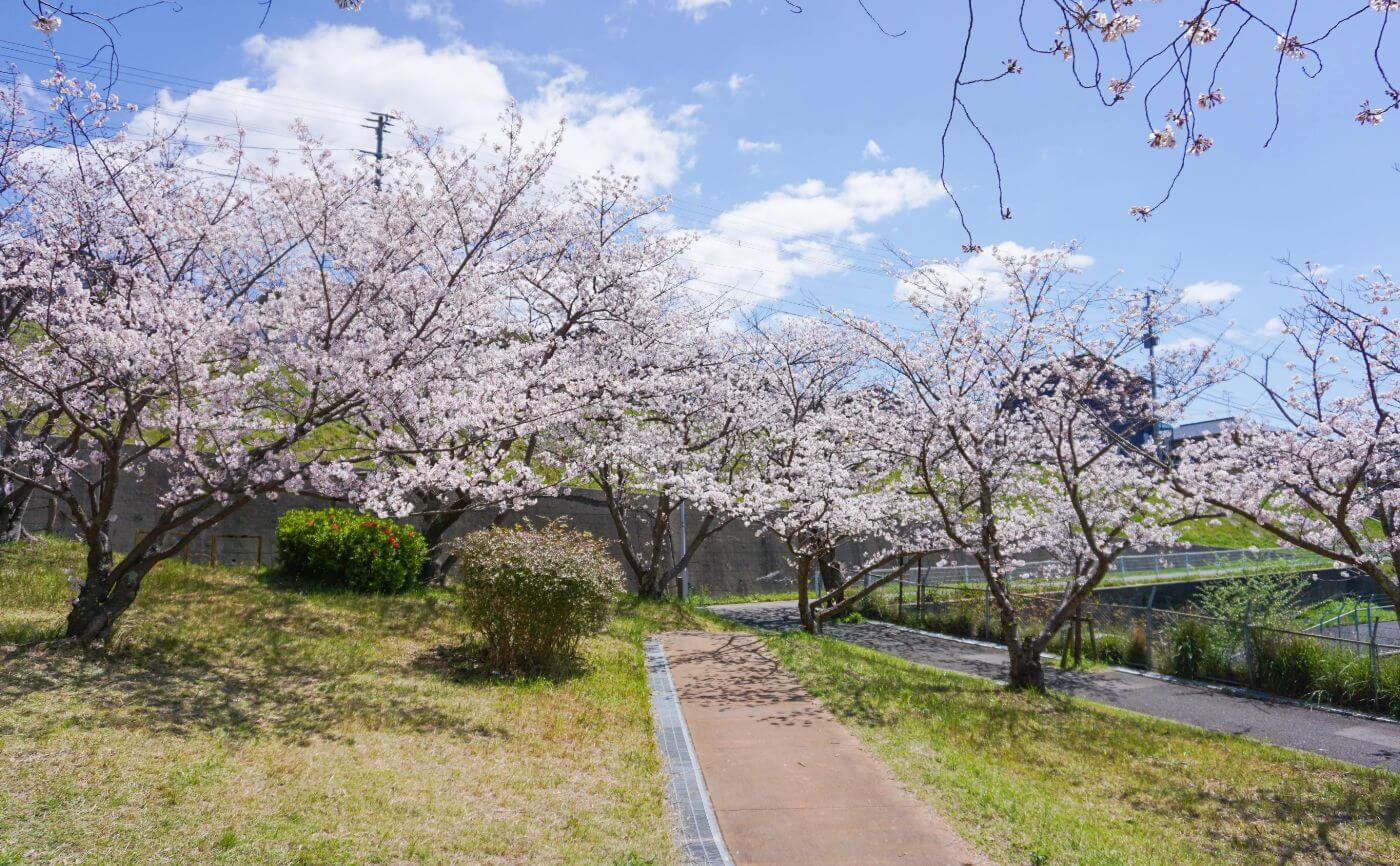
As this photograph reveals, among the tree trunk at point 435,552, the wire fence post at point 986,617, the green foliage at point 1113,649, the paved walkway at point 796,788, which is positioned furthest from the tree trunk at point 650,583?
the green foliage at point 1113,649

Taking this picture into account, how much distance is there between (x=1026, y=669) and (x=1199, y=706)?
2.34 metres

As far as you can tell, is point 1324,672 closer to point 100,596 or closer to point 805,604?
point 805,604

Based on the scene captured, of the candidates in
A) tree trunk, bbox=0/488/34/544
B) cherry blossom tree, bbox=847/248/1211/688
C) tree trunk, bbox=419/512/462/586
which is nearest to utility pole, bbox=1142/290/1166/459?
cherry blossom tree, bbox=847/248/1211/688

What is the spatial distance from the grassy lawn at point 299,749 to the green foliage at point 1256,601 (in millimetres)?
9729

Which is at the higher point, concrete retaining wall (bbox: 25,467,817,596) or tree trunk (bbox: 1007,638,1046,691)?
concrete retaining wall (bbox: 25,467,817,596)

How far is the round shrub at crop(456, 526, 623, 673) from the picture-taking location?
9469mm

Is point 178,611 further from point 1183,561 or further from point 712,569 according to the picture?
point 1183,561

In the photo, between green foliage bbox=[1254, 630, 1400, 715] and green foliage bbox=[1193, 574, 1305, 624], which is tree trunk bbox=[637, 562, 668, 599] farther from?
green foliage bbox=[1254, 630, 1400, 715]

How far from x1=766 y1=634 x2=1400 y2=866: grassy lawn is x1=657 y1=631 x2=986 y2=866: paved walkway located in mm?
265

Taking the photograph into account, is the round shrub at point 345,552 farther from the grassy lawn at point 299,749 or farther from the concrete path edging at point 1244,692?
the concrete path edging at point 1244,692

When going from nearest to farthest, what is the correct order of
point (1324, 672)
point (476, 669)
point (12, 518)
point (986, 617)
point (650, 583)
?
point (476, 669)
point (1324, 672)
point (12, 518)
point (986, 617)
point (650, 583)

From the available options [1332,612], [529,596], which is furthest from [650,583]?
[1332,612]

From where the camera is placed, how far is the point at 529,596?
9.49m

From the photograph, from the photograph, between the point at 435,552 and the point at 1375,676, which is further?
the point at 435,552
